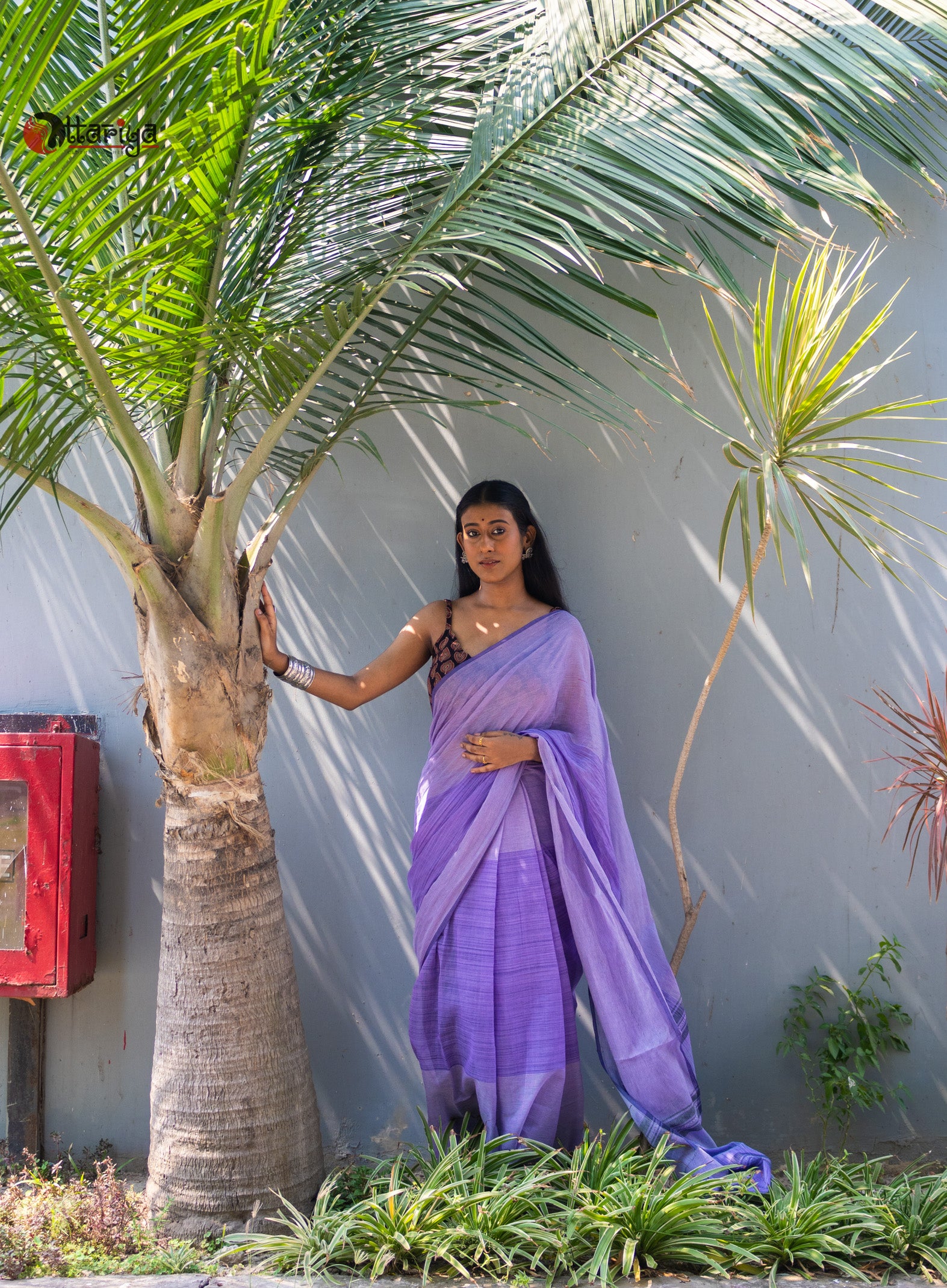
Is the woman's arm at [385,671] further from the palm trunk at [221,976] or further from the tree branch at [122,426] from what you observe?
the tree branch at [122,426]

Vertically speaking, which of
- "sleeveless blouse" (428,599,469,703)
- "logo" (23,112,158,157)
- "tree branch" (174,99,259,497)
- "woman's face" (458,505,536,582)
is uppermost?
"logo" (23,112,158,157)

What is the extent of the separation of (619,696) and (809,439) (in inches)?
39.4

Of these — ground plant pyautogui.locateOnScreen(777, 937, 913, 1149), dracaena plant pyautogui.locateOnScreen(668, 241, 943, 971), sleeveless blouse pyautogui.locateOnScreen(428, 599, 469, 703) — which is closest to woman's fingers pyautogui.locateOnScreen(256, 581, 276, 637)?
sleeveless blouse pyautogui.locateOnScreen(428, 599, 469, 703)

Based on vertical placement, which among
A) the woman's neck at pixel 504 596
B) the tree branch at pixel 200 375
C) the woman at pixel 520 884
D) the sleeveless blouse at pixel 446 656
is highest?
the tree branch at pixel 200 375

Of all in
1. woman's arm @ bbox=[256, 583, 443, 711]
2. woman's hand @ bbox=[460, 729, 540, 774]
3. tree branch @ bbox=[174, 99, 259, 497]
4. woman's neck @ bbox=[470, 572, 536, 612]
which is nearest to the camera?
tree branch @ bbox=[174, 99, 259, 497]

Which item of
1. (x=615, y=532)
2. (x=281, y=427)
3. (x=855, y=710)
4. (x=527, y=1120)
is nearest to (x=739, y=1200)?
(x=527, y=1120)

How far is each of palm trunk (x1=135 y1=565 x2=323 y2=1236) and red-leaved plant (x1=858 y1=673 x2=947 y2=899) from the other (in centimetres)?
170

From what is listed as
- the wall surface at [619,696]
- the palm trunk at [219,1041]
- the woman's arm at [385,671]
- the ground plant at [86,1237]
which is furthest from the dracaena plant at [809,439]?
the ground plant at [86,1237]

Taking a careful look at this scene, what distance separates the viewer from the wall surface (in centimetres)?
305

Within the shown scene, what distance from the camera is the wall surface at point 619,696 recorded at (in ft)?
10.0

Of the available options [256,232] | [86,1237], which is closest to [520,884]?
[86,1237]

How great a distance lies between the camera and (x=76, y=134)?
1.92 meters

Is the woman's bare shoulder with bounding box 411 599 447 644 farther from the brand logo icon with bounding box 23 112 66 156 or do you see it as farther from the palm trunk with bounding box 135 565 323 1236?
the brand logo icon with bounding box 23 112 66 156

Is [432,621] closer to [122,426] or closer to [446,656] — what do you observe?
[446,656]
